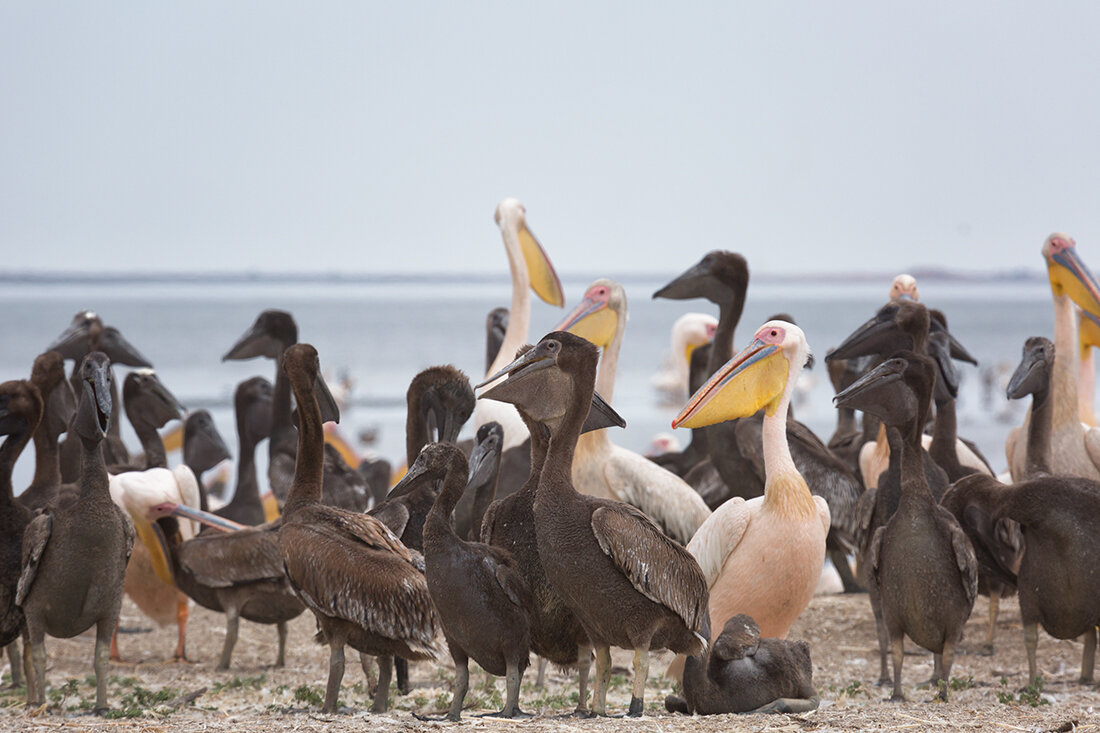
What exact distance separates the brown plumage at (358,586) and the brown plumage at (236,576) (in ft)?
3.17

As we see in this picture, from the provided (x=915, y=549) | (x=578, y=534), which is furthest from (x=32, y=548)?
(x=915, y=549)

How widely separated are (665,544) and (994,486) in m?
1.74

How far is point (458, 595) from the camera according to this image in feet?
14.1

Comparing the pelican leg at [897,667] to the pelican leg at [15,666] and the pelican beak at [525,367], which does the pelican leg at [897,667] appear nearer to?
the pelican beak at [525,367]

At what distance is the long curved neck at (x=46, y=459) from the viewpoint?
19.2 feet

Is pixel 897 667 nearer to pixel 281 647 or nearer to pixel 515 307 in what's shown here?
pixel 281 647

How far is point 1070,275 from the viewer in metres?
7.63

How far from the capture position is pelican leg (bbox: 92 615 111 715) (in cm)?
496

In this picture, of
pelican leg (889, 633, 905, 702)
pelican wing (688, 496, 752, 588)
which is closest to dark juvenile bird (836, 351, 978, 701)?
pelican leg (889, 633, 905, 702)

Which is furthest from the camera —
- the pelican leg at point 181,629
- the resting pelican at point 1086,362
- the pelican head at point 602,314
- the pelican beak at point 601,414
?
the resting pelican at point 1086,362

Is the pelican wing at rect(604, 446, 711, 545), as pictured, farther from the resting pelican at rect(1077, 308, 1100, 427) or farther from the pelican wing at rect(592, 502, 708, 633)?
the resting pelican at rect(1077, 308, 1100, 427)

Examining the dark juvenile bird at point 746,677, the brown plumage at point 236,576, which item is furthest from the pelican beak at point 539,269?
the dark juvenile bird at point 746,677

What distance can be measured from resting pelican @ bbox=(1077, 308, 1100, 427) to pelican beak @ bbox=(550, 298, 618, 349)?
2.65m

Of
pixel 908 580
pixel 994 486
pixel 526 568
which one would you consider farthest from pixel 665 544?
pixel 994 486
